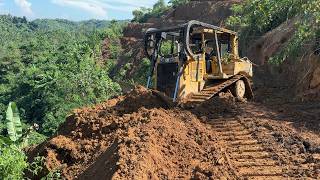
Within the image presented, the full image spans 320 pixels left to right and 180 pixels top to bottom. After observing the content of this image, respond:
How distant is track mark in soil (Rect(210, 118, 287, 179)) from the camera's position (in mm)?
7566

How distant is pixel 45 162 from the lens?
8.85 m

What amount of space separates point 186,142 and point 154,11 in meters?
44.5

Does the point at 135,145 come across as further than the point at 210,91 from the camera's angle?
No

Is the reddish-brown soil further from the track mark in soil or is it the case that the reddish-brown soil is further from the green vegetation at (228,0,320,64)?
the green vegetation at (228,0,320,64)

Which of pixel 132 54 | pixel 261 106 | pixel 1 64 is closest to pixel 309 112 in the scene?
pixel 261 106

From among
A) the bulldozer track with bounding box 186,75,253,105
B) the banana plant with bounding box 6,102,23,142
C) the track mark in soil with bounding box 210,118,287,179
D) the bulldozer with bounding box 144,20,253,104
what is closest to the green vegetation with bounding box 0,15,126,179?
the banana plant with bounding box 6,102,23,142

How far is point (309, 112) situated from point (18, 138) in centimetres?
633

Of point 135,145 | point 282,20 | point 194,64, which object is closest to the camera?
point 135,145

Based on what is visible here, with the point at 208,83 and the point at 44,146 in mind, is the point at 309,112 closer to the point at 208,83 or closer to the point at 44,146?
the point at 208,83

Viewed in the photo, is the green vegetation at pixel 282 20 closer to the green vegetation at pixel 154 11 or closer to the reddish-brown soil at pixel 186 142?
the reddish-brown soil at pixel 186 142

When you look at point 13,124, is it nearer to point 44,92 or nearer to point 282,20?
point 282,20

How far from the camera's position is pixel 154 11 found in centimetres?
5203

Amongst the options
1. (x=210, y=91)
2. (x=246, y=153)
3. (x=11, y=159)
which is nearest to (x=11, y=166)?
(x=11, y=159)

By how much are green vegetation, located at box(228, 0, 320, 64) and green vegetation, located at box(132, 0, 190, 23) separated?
791 inches
